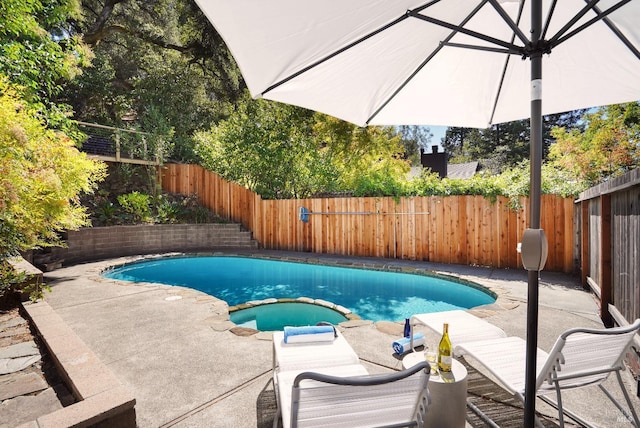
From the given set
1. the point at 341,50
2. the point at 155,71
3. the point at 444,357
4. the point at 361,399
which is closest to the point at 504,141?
the point at 155,71

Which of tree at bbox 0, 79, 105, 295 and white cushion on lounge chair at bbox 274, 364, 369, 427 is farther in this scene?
tree at bbox 0, 79, 105, 295

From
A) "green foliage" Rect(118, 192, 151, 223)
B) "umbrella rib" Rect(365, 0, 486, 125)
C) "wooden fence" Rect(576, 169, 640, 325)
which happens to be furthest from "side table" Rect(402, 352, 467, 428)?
"green foliage" Rect(118, 192, 151, 223)

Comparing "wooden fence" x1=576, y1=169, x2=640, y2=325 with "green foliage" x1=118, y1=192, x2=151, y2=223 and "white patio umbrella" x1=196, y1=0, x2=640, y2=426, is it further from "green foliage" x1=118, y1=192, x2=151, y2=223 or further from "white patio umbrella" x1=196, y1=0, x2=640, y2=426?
"green foliage" x1=118, y1=192, x2=151, y2=223

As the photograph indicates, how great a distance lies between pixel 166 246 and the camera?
9.88 meters

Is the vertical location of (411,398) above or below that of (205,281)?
above

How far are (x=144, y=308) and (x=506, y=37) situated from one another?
16.0 feet

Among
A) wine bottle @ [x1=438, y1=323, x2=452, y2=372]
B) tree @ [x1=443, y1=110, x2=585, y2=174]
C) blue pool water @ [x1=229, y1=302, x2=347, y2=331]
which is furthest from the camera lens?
tree @ [x1=443, y1=110, x2=585, y2=174]

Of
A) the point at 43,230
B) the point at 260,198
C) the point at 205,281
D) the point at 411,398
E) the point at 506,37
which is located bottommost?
the point at 205,281

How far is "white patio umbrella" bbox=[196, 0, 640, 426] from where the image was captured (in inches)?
62.6

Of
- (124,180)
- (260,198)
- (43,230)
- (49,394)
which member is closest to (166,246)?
(260,198)

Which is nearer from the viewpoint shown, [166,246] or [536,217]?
[536,217]

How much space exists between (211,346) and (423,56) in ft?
10.1

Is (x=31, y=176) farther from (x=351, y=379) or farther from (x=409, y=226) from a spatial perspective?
(x=409, y=226)

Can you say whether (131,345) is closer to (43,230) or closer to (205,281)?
(43,230)
